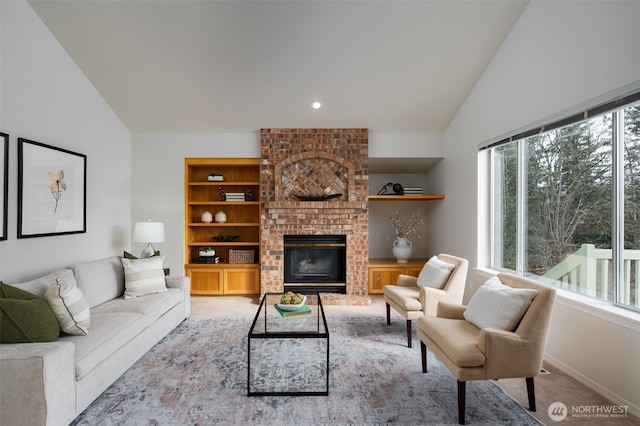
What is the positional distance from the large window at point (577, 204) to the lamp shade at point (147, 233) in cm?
446

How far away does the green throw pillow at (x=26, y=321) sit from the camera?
6.76ft

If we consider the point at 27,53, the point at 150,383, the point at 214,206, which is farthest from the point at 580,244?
the point at 27,53

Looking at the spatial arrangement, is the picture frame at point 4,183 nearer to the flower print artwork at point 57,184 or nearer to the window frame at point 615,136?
the flower print artwork at point 57,184

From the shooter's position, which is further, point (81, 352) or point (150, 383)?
point (150, 383)

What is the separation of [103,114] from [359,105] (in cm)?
354

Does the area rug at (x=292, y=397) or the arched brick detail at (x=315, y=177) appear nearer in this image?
the area rug at (x=292, y=397)

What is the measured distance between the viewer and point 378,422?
2.17m

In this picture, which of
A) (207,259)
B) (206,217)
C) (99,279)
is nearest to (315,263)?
(207,259)

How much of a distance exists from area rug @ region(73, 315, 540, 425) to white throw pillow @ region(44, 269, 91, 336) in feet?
1.79

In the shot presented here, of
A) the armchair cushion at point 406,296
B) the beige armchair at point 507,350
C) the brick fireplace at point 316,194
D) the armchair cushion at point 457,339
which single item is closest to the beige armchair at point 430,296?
the armchair cushion at point 406,296

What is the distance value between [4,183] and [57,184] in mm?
649

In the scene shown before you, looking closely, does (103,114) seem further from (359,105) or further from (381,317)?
(381,317)

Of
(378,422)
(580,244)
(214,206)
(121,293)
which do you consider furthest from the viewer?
(214,206)

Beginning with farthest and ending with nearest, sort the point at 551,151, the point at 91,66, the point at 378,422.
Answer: the point at 91,66, the point at 551,151, the point at 378,422
